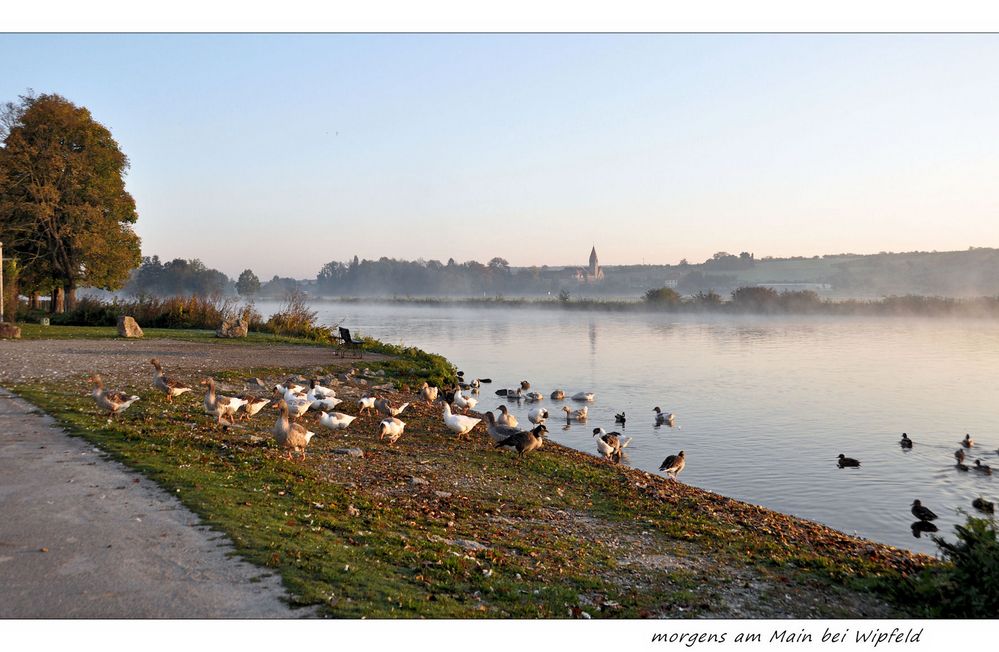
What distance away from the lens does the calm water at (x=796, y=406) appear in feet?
49.1

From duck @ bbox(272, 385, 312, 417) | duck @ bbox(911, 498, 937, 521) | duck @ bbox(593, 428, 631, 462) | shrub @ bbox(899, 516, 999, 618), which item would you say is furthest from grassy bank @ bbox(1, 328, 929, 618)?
duck @ bbox(911, 498, 937, 521)

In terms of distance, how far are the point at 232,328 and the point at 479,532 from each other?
79.4ft

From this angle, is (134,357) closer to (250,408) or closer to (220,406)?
(250,408)

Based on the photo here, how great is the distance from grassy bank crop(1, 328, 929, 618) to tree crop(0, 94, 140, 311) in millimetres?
27194

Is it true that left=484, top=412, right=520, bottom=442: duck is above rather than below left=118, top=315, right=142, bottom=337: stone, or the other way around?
below

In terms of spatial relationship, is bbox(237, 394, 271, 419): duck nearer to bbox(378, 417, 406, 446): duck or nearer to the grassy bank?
the grassy bank

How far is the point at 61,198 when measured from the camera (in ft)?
126

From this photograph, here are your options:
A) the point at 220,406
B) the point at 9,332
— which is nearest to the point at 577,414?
the point at 220,406

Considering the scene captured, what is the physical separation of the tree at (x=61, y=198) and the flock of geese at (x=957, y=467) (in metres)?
37.7

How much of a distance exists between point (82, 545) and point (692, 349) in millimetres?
43383

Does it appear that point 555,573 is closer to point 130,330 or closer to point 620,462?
point 620,462

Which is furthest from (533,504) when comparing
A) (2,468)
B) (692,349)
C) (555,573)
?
(692,349)

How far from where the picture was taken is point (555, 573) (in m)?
7.81

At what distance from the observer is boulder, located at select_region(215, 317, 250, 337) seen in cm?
3033
